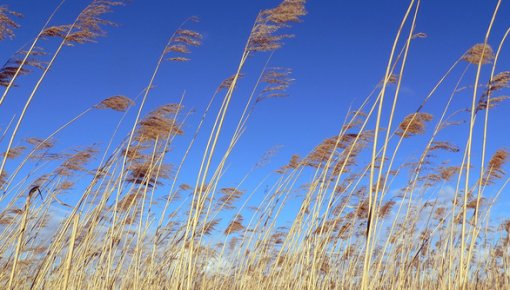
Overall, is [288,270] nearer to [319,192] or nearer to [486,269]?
[319,192]

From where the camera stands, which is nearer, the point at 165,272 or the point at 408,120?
the point at 408,120

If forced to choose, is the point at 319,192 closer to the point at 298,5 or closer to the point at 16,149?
the point at 298,5

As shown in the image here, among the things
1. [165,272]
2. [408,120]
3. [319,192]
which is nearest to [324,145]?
[319,192]

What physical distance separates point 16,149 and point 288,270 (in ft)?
9.73

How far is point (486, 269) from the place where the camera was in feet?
19.1

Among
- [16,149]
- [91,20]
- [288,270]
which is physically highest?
[91,20]

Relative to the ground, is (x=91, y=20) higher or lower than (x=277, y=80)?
higher

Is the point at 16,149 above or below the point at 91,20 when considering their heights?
below

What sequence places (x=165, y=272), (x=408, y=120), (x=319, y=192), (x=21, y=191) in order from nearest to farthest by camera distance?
1. (x=408, y=120)
2. (x=319, y=192)
3. (x=21, y=191)
4. (x=165, y=272)

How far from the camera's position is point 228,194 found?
565 cm

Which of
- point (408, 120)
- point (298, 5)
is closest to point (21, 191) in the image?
point (298, 5)

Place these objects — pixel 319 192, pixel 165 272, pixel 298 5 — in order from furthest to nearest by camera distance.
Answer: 1. pixel 165 272
2. pixel 319 192
3. pixel 298 5

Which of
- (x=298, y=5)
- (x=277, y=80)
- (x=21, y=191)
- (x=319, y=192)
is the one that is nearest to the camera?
(x=298, y=5)

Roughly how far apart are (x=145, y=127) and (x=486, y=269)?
4265 millimetres
